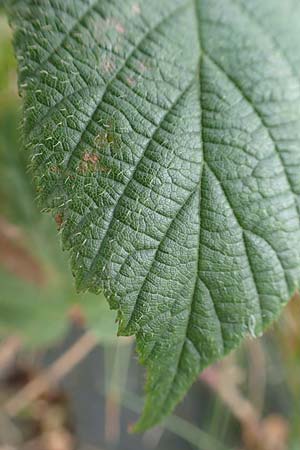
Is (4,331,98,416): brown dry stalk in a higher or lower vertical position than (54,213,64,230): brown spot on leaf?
lower

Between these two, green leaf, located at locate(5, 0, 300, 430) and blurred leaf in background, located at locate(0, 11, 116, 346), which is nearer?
green leaf, located at locate(5, 0, 300, 430)

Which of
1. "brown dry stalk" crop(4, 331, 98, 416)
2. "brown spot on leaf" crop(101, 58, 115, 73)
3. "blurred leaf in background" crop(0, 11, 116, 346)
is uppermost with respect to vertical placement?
"brown spot on leaf" crop(101, 58, 115, 73)

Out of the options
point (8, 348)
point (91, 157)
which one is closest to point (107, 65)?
point (91, 157)

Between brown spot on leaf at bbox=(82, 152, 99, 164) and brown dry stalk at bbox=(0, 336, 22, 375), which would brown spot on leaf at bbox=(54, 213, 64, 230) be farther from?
brown dry stalk at bbox=(0, 336, 22, 375)

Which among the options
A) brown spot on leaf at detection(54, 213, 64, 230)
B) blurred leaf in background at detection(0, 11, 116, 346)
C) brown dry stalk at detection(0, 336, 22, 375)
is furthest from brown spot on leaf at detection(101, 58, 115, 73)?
brown dry stalk at detection(0, 336, 22, 375)

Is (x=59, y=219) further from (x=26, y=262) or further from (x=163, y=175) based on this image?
(x=26, y=262)

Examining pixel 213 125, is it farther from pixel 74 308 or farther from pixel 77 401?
pixel 77 401

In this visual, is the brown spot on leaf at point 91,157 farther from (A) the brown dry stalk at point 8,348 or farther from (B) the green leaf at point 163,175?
(A) the brown dry stalk at point 8,348
